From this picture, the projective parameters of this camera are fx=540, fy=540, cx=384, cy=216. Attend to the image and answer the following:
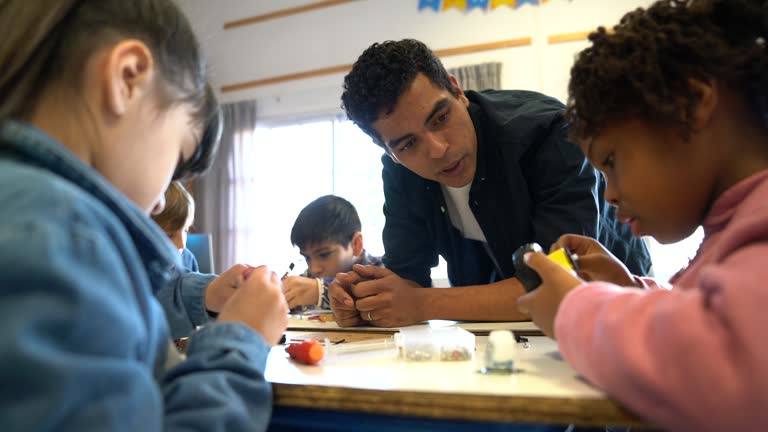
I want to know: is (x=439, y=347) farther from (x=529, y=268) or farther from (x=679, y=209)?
(x=679, y=209)

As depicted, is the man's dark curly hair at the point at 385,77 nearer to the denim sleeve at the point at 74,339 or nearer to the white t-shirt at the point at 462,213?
the white t-shirt at the point at 462,213

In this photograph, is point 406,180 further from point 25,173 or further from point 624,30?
point 25,173

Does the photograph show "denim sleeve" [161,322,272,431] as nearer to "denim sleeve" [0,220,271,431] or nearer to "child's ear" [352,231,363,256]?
"denim sleeve" [0,220,271,431]

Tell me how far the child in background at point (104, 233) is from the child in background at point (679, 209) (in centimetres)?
36

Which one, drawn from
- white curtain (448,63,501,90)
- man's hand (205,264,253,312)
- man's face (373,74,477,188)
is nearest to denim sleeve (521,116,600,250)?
man's face (373,74,477,188)

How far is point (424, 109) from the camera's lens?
1333 millimetres

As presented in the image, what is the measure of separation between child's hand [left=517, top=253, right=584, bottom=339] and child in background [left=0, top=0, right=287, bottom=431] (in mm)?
334

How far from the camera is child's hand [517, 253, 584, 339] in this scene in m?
0.67

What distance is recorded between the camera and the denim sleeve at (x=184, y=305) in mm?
1190

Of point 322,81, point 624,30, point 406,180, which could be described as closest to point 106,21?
point 624,30

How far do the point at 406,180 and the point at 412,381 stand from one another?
1.05m

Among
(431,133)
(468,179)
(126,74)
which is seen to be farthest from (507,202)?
(126,74)

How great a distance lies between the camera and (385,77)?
1335 mm

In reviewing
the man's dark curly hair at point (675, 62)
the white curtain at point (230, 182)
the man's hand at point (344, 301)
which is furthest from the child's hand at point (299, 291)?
the white curtain at point (230, 182)
